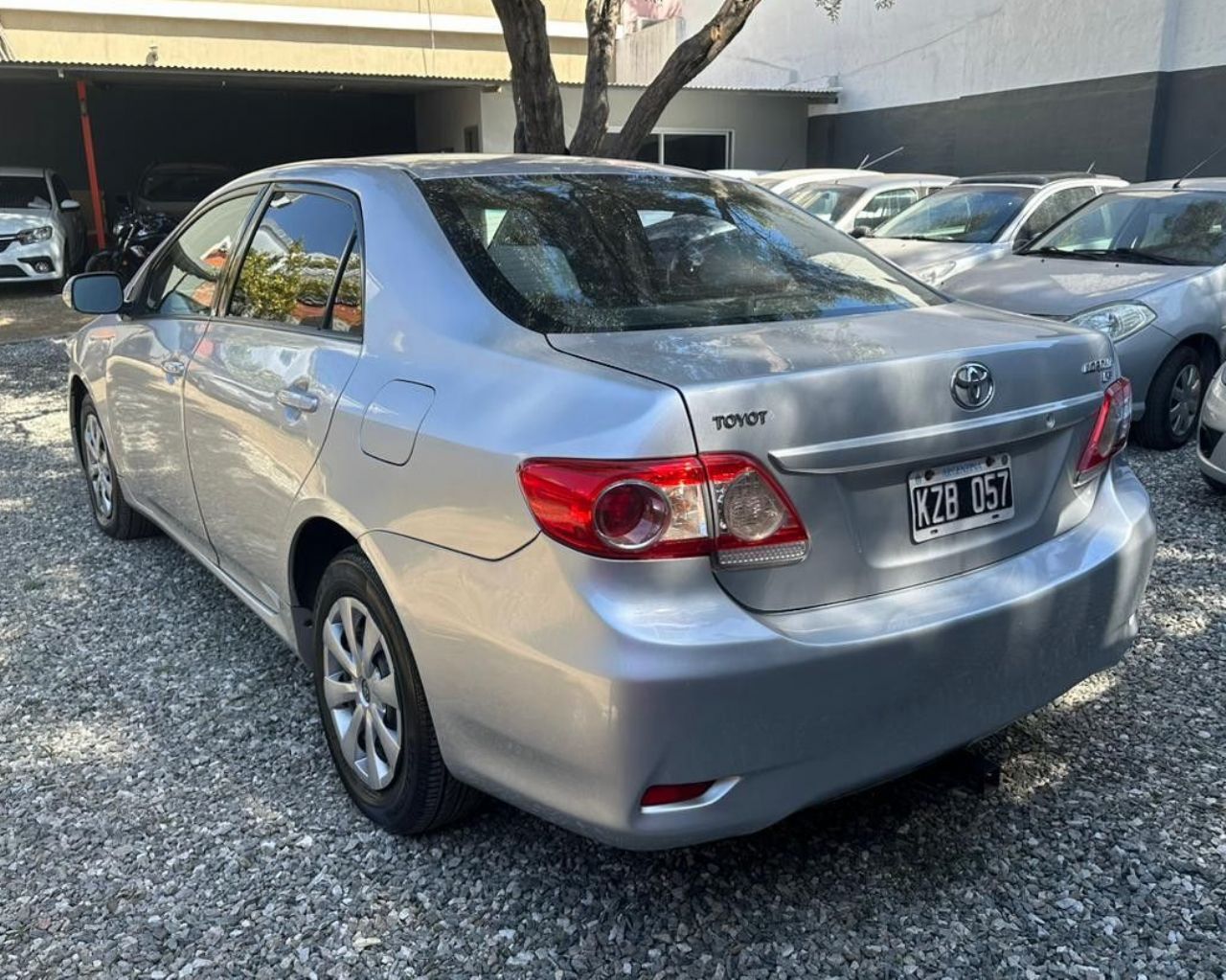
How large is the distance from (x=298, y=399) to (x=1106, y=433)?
206cm

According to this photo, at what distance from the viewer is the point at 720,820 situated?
2189 mm

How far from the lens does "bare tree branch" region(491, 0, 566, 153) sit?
7617mm

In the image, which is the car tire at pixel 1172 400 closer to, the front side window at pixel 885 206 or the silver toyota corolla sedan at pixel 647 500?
the silver toyota corolla sedan at pixel 647 500

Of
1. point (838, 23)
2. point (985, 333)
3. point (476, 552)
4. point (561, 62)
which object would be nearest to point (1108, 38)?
point (838, 23)

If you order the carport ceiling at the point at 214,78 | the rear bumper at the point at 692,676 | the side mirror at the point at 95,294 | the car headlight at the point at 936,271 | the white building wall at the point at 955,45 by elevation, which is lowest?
the rear bumper at the point at 692,676

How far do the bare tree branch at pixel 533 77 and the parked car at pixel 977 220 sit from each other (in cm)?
278

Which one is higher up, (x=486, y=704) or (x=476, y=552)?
(x=476, y=552)

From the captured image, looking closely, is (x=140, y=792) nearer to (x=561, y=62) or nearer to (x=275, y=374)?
(x=275, y=374)

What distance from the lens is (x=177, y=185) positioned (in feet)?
54.3

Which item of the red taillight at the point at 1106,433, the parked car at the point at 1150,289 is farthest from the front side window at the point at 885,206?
the red taillight at the point at 1106,433

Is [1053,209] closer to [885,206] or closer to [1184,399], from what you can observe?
[885,206]

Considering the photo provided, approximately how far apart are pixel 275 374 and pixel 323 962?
5.09 feet

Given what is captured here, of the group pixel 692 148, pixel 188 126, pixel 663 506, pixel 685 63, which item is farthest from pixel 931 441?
pixel 188 126

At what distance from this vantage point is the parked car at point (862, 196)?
11797mm
